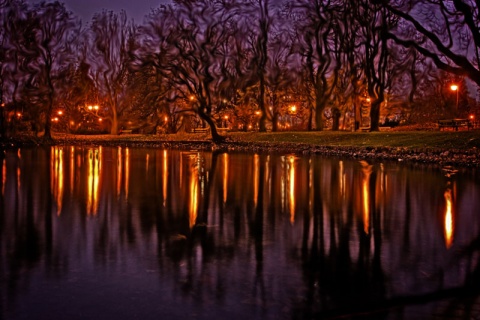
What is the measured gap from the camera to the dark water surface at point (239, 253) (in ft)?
17.1

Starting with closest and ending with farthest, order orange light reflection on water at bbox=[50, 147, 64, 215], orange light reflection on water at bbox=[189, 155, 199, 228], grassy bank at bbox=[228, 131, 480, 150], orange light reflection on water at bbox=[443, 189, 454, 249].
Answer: orange light reflection on water at bbox=[443, 189, 454, 249] → orange light reflection on water at bbox=[189, 155, 199, 228] → orange light reflection on water at bbox=[50, 147, 64, 215] → grassy bank at bbox=[228, 131, 480, 150]

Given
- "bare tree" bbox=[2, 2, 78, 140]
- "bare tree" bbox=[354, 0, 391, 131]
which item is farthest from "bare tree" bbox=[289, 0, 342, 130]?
"bare tree" bbox=[2, 2, 78, 140]

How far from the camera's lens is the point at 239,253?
23.6 ft

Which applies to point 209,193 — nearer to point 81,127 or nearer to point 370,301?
point 370,301

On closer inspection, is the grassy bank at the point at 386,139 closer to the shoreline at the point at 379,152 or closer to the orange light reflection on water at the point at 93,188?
the shoreline at the point at 379,152

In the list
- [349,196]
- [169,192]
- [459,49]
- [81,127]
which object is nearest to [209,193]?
[169,192]

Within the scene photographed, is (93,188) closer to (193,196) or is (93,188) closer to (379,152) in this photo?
(193,196)

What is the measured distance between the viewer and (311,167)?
22.2 meters

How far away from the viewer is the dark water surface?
5207 mm

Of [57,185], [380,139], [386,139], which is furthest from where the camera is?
[380,139]

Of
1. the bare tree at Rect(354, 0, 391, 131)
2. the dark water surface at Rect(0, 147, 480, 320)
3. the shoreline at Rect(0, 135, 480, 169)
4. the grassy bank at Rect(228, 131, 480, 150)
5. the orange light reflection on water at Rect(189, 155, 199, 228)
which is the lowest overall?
the dark water surface at Rect(0, 147, 480, 320)

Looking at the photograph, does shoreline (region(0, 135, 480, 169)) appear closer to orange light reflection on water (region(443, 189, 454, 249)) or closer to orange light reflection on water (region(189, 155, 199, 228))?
orange light reflection on water (region(443, 189, 454, 249))

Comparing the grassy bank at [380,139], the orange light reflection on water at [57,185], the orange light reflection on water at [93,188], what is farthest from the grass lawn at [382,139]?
the orange light reflection on water at [57,185]

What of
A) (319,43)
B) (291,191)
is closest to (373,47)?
(319,43)
